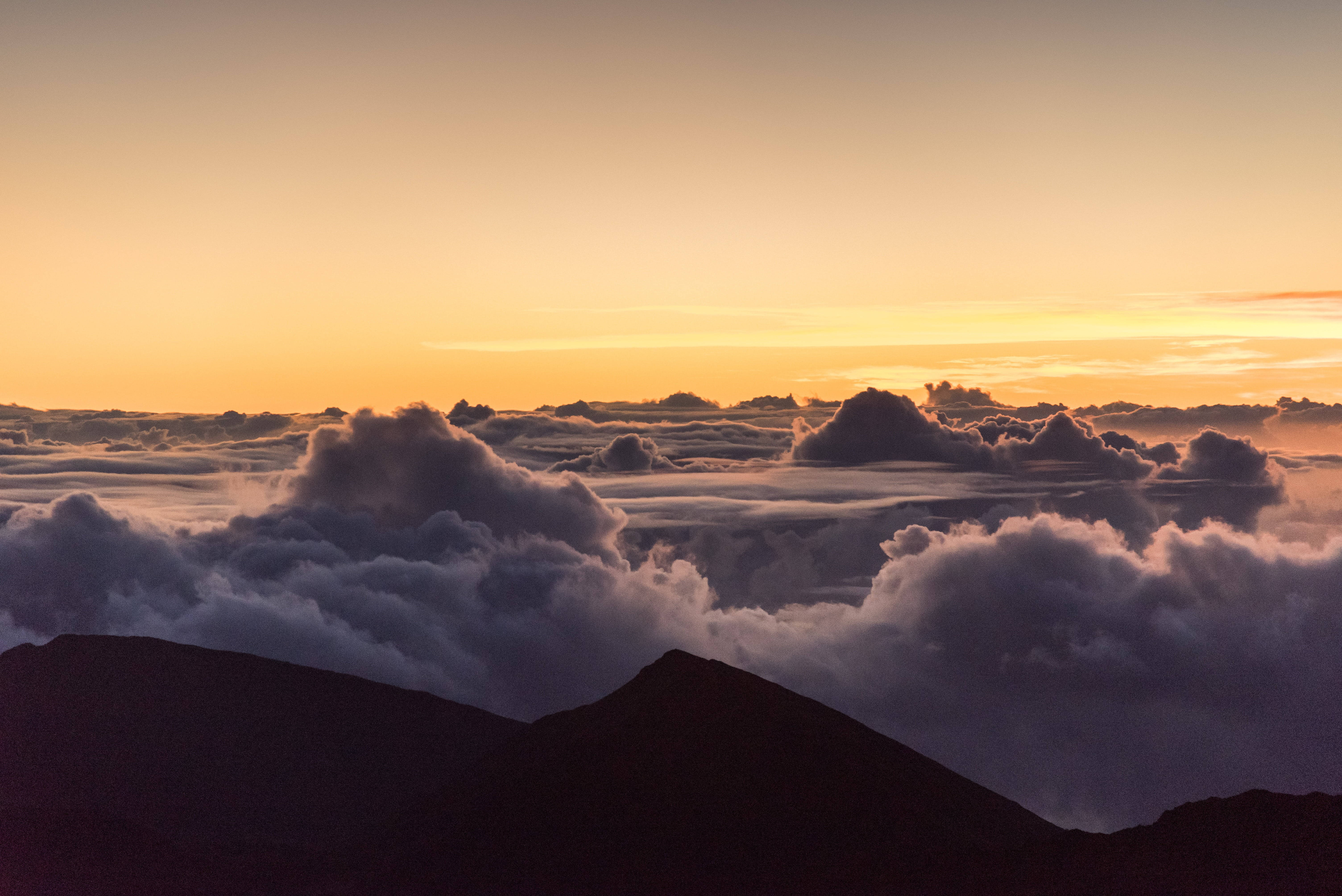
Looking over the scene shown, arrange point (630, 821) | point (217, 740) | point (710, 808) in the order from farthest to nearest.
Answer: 1. point (217, 740)
2. point (710, 808)
3. point (630, 821)

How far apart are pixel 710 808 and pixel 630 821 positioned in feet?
13.6

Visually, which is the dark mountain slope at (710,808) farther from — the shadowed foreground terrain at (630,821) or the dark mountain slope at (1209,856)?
the dark mountain slope at (1209,856)

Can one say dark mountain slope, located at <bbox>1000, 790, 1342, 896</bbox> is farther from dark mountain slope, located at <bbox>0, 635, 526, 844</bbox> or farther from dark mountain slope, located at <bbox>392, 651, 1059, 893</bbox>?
dark mountain slope, located at <bbox>0, 635, 526, 844</bbox>

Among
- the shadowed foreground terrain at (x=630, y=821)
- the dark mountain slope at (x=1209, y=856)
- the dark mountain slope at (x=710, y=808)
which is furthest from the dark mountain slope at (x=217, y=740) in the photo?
the dark mountain slope at (x=1209, y=856)

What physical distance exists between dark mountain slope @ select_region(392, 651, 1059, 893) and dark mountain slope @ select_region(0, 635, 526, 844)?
1237cm

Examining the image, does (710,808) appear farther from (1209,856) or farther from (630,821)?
(1209,856)

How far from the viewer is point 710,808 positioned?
54469mm

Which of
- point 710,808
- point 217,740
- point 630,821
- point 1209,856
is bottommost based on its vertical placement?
point 217,740

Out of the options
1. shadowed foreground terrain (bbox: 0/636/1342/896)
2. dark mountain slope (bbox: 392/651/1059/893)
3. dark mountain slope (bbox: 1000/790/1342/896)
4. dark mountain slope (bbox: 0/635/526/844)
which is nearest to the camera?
dark mountain slope (bbox: 1000/790/1342/896)

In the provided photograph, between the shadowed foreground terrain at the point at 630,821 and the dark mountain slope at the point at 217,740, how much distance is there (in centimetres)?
28

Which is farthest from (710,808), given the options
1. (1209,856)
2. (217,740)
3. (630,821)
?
(217,740)

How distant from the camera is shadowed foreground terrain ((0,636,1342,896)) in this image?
45125 millimetres

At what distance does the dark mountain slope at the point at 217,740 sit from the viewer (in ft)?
242

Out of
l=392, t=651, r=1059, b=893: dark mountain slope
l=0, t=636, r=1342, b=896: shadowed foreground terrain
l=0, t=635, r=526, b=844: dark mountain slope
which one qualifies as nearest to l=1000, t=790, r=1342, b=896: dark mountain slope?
l=0, t=636, r=1342, b=896: shadowed foreground terrain
